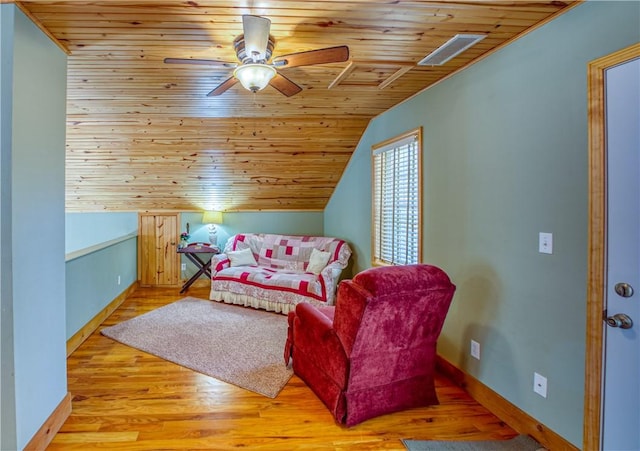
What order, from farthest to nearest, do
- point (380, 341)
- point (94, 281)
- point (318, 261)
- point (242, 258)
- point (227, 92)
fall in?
point (242, 258) < point (318, 261) < point (94, 281) < point (227, 92) < point (380, 341)

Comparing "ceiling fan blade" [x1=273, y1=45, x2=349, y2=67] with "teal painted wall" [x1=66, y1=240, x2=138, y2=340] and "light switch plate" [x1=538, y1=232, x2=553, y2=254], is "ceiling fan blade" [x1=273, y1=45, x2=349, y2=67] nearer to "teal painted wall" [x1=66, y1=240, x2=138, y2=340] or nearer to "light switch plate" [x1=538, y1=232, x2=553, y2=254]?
"light switch plate" [x1=538, y1=232, x2=553, y2=254]

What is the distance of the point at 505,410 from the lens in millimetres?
2146

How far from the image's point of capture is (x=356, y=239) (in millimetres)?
4656

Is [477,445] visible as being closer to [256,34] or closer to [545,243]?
[545,243]

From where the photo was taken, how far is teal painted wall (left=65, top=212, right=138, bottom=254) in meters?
5.64

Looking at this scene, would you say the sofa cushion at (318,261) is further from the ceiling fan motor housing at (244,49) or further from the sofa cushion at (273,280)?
the ceiling fan motor housing at (244,49)

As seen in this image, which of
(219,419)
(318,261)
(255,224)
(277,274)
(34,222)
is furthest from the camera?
(255,224)

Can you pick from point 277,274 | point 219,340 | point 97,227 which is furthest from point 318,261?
point 97,227

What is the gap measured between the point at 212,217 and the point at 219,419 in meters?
3.80

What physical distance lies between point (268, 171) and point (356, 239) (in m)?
1.59

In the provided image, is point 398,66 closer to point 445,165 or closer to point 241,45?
point 445,165

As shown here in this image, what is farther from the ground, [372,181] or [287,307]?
[372,181]

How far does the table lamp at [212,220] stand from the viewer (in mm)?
5543

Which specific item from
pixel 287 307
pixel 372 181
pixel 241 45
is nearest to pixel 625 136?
pixel 241 45
